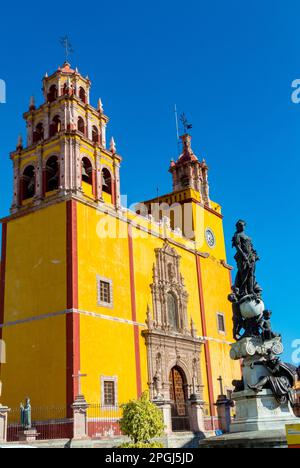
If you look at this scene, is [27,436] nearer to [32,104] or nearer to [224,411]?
[224,411]

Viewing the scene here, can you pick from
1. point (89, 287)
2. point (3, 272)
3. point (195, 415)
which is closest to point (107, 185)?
point (89, 287)

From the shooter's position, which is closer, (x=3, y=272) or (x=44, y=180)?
(x=3, y=272)

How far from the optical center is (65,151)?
24297 mm

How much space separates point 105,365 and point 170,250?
29.8ft

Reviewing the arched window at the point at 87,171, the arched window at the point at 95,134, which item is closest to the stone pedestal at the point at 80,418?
the arched window at the point at 87,171

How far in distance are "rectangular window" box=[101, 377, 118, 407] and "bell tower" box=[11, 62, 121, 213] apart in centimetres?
818

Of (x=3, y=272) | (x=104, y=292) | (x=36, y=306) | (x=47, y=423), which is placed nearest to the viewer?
(x=47, y=423)

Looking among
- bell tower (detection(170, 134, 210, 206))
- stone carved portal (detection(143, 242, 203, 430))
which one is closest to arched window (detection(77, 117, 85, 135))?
stone carved portal (detection(143, 242, 203, 430))

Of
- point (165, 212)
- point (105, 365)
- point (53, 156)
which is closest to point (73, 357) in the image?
point (105, 365)

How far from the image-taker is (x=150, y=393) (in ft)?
78.3

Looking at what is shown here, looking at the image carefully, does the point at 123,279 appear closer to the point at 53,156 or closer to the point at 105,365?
the point at 105,365

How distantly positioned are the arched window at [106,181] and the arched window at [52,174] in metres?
2.50

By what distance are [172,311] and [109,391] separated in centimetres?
721

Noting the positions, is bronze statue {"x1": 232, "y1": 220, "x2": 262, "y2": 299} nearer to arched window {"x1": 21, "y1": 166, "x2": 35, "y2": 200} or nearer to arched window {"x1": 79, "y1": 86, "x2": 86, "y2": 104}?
arched window {"x1": 21, "y1": 166, "x2": 35, "y2": 200}
